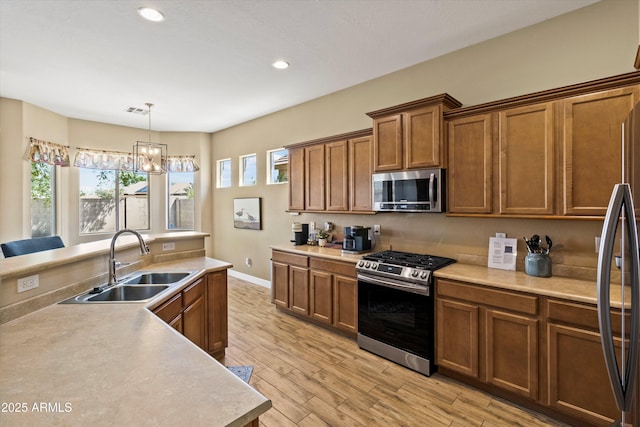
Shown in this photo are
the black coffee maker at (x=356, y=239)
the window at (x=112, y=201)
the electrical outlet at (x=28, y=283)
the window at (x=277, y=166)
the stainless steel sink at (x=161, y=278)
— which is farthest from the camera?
the window at (x=112, y=201)

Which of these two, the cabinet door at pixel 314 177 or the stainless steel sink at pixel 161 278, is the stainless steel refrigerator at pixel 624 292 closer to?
the stainless steel sink at pixel 161 278

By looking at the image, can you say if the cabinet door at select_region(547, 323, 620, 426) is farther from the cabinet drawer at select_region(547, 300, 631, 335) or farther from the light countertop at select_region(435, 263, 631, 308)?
the light countertop at select_region(435, 263, 631, 308)

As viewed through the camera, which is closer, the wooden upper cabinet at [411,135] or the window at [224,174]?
the wooden upper cabinet at [411,135]

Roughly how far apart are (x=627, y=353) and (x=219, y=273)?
2.76m

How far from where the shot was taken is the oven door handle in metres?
2.53

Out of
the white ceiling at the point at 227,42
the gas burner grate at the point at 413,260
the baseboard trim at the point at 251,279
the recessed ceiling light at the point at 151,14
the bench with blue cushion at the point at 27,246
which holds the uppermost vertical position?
the white ceiling at the point at 227,42

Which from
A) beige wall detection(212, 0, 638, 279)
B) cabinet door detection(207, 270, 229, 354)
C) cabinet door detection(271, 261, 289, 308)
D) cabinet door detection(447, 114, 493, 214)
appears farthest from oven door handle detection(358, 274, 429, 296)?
cabinet door detection(207, 270, 229, 354)

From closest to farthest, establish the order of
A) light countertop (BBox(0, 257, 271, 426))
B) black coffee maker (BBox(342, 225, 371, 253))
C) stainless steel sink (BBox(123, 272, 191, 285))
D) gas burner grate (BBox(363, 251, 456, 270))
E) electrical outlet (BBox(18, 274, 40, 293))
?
1. light countertop (BBox(0, 257, 271, 426))
2. electrical outlet (BBox(18, 274, 40, 293))
3. stainless steel sink (BBox(123, 272, 191, 285))
4. gas burner grate (BBox(363, 251, 456, 270))
5. black coffee maker (BBox(342, 225, 371, 253))

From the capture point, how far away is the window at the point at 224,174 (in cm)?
611

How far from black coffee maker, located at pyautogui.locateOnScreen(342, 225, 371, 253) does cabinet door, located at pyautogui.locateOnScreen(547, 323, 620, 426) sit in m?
1.89

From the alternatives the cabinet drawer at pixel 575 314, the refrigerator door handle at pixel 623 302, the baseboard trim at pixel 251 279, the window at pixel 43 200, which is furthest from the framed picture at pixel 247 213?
the refrigerator door handle at pixel 623 302

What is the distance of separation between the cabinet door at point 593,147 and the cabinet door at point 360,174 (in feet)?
5.75

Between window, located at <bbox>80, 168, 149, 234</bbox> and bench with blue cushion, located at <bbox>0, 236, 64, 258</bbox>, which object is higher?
window, located at <bbox>80, 168, 149, 234</bbox>

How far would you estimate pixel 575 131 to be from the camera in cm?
215
